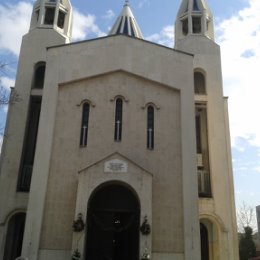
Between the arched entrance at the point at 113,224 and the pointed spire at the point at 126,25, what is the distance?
1484cm

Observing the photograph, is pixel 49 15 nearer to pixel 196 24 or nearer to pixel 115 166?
pixel 196 24

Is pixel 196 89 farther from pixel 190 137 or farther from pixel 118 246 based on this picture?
pixel 118 246

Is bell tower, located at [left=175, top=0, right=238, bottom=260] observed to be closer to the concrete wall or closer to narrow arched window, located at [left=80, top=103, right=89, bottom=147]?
the concrete wall

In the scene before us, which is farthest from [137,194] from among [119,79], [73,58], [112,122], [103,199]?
[73,58]

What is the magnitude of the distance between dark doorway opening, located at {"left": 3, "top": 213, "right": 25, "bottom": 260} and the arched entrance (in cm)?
475

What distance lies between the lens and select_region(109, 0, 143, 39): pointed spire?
27.9m

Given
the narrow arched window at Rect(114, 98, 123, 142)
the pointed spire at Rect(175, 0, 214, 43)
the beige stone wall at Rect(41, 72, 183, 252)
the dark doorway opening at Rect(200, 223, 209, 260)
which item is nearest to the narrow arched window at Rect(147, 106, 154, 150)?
the beige stone wall at Rect(41, 72, 183, 252)

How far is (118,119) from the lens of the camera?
58.9ft

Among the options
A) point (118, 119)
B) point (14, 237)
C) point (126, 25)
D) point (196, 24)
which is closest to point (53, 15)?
point (126, 25)

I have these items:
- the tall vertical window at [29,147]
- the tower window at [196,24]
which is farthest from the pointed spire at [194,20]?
the tall vertical window at [29,147]

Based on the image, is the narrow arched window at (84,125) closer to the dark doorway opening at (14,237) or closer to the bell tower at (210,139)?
the dark doorway opening at (14,237)

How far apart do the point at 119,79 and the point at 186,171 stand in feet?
19.4

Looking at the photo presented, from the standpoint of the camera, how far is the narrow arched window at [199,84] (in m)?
22.1

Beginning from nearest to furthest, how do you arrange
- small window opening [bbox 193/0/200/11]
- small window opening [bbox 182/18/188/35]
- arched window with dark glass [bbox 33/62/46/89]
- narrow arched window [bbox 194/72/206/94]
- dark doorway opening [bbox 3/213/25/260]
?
dark doorway opening [bbox 3/213/25/260] < arched window with dark glass [bbox 33/62/46/89] < narrow arched window [bbox 194/72/206/94] < small window opening [bbox 182/18/188/35] < small window opening [bbox 193/0/200/11]
